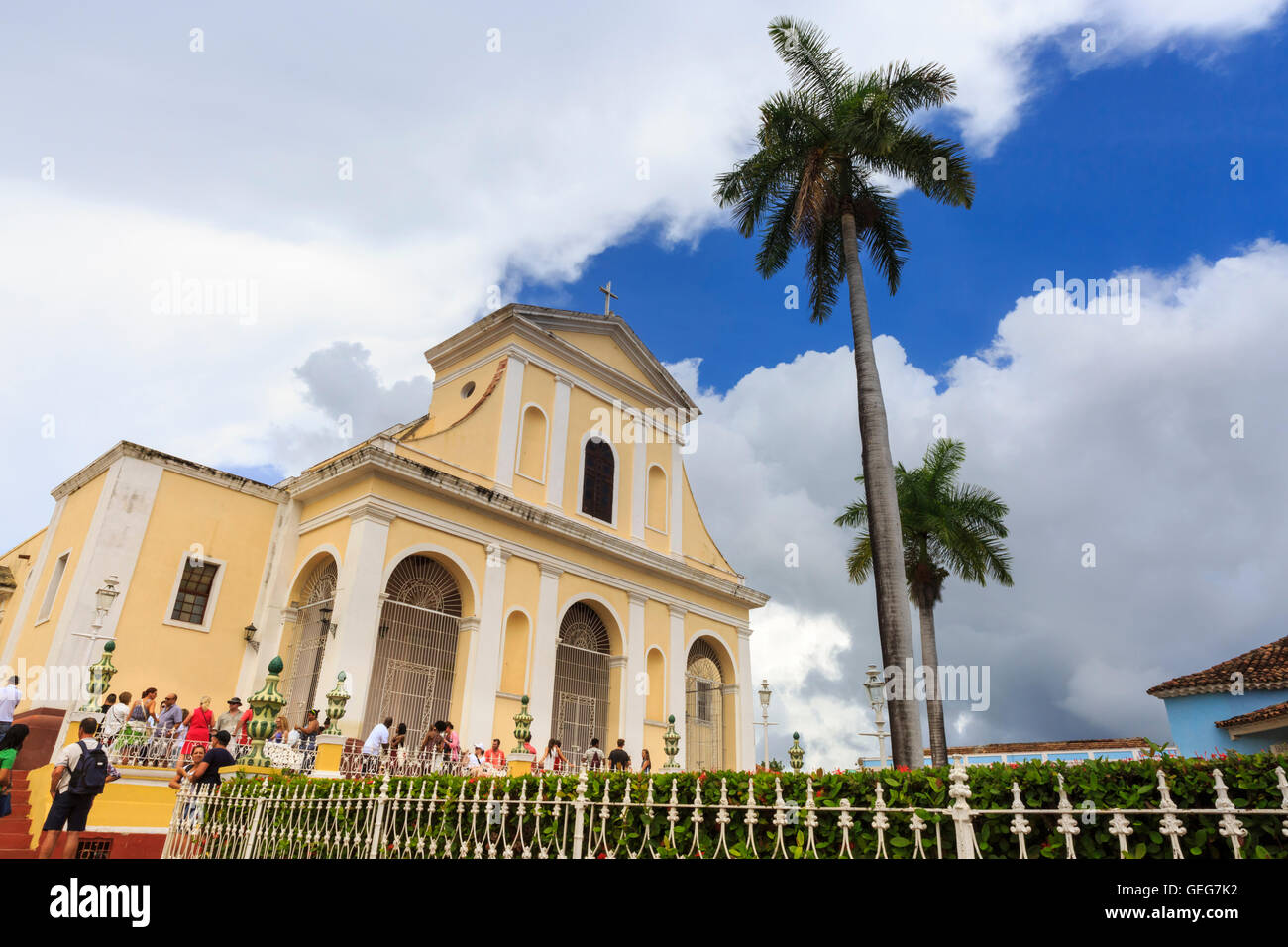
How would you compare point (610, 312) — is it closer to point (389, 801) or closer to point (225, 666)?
point (225, 666)

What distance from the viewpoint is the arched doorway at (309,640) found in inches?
566

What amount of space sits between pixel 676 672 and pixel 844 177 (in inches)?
467

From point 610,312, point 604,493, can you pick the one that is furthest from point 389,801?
point 610,312

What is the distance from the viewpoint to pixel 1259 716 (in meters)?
16.8

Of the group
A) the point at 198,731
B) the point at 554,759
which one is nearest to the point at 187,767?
the point at 198,731

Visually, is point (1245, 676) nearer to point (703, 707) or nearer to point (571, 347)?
point (703, 707)

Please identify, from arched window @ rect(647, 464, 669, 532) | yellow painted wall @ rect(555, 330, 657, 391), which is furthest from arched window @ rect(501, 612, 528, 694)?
yellow painted wall @ rect(555, 330, 657, 391)

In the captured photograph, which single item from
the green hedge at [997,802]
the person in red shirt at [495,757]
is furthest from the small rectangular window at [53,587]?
the green hedge at [997,802]

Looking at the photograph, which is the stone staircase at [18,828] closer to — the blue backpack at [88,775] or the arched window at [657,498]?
the blue backpack at [88,775]

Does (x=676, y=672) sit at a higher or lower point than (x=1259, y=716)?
higher

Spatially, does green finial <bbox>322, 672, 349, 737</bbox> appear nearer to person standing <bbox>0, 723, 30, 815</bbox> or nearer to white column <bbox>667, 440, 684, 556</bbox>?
person standing <bbox>0, 723, 30, 815</bbox>

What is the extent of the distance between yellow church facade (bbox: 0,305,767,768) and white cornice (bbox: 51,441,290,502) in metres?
0.04
